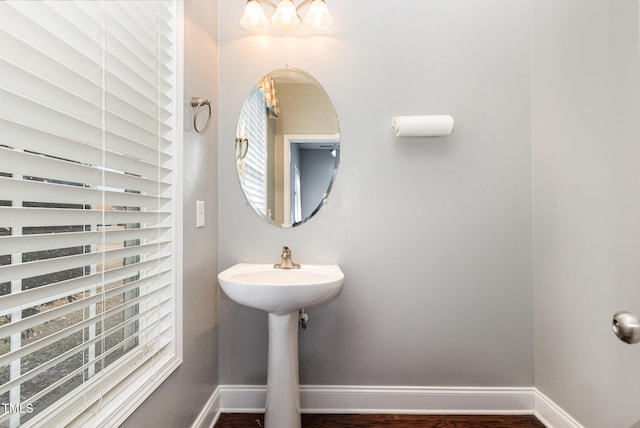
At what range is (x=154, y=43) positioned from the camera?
118 centimetres

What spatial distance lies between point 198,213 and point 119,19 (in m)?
0.79

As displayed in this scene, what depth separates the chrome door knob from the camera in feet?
2.16

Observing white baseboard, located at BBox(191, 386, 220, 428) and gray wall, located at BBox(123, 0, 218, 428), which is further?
white baseboard, located at BBox(191, 386, 220, 428)

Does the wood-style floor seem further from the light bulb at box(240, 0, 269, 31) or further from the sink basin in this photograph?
the light bulb at box(240, 0, 269, 31)

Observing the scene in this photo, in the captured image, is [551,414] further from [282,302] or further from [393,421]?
[282,302]

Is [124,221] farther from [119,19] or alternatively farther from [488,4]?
[488,4]

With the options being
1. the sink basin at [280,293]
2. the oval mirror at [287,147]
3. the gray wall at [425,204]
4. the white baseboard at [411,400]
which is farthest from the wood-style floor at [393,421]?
the oval mirror at [287,147]

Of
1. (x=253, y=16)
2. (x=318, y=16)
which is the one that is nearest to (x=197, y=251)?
(x=253, y=16)

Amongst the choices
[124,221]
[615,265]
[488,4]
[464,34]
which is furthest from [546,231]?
[124,221]

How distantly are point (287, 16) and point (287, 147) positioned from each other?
0.64m

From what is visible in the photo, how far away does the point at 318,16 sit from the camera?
1.62 m

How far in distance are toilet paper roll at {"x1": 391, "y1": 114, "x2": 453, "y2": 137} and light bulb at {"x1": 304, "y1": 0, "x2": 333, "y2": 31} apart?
0.61 m

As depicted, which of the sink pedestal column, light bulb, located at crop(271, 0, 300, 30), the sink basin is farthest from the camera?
light bulb, located at crop(271, 0, 300, 30)

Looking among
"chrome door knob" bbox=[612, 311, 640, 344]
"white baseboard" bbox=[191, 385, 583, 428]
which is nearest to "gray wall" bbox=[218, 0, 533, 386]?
"white baseboard" bbox=[191, 385, 583, 428]
